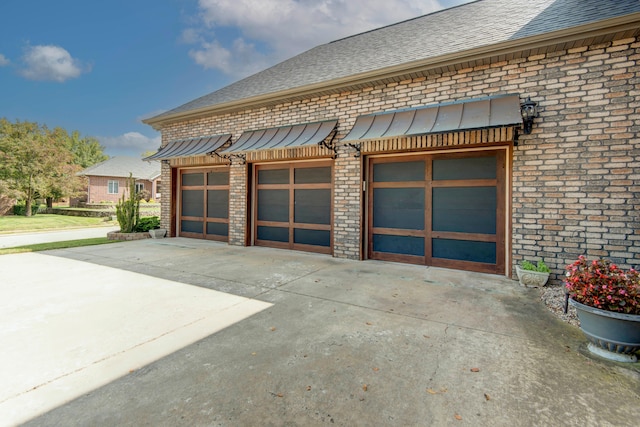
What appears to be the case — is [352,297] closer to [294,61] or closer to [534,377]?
[534,377]

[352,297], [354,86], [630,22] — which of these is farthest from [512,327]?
[354,86]

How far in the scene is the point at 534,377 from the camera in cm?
221

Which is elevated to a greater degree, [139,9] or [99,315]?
[139,9]

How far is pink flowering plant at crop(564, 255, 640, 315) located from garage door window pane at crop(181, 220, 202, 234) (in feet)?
30.7

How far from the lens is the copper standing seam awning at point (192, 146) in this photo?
8227 mm

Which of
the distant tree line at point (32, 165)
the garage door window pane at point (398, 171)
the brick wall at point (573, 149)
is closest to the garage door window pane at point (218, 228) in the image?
the garage door window pane at point (398, 171)

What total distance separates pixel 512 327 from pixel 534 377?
3.35ft

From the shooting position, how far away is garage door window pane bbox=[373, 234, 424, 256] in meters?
6.05

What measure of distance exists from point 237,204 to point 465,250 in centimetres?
596

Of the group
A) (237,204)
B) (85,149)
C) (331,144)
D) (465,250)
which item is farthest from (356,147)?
(85,149)

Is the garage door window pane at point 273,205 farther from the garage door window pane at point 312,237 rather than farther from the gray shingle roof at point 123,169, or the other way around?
the gray shingle roof at point 123,169

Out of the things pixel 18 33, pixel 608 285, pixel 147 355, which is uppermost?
pixel 18 33

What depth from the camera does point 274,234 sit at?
8086mm

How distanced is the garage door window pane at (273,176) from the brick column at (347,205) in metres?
1.70
